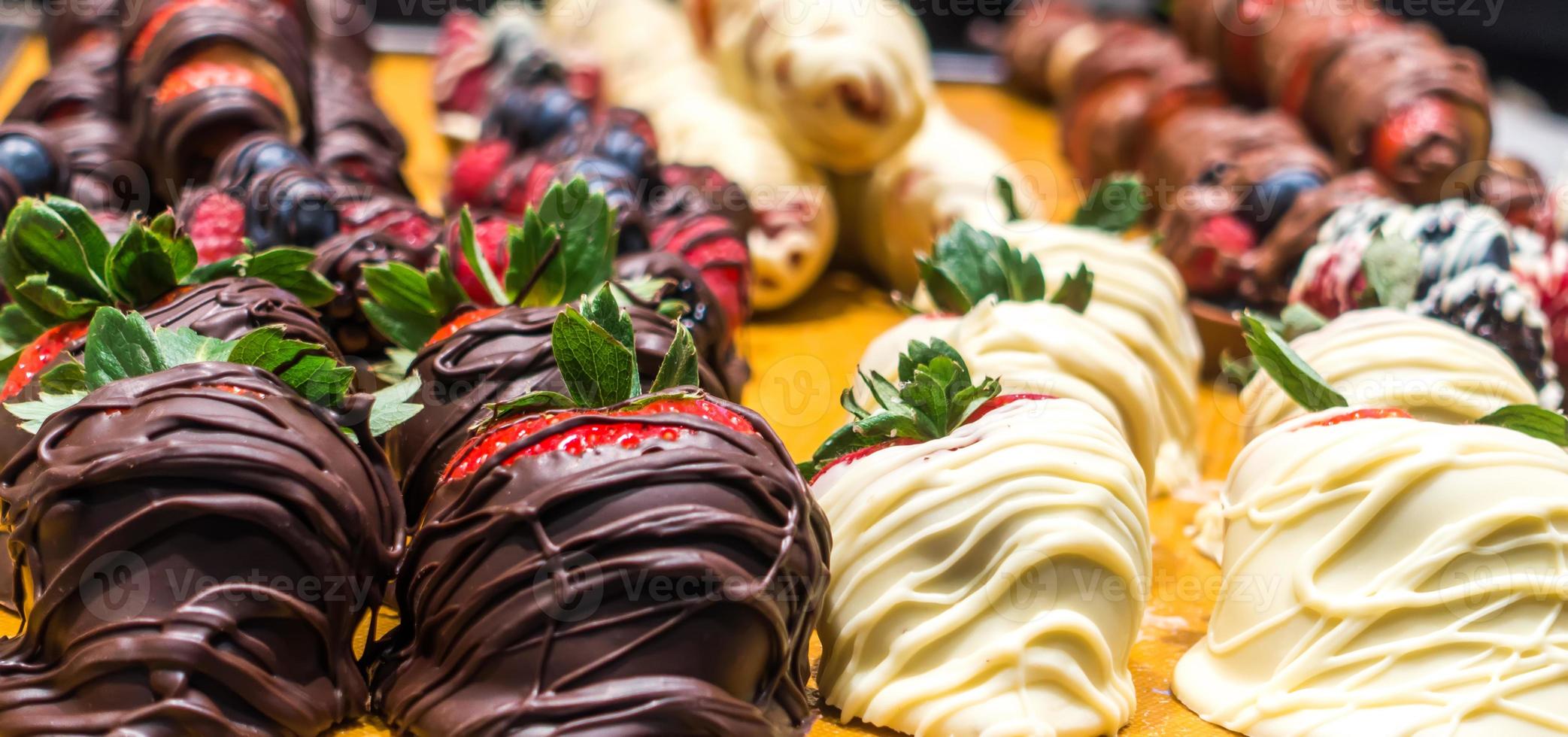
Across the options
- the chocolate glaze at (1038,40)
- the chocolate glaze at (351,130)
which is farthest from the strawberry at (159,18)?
the chocolate glaze at (1038,40)

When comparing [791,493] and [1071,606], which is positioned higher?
[791,493]

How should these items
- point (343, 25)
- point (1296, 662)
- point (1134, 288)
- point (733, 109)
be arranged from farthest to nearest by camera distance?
point (343, 25), point (733, 109), point (1134, 288), point (1296, 662)

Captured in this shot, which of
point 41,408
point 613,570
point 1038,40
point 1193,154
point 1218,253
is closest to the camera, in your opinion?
point 613,570

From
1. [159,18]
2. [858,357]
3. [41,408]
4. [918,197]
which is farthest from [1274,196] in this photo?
[41,408]

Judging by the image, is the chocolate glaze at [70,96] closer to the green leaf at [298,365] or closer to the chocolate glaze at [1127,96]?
the green leaf at [298,365]

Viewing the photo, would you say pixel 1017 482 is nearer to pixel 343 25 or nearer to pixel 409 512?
pixel 409 512

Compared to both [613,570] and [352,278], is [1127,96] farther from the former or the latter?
[613,570]

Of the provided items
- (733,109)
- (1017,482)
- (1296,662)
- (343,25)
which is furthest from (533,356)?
(343,25)
